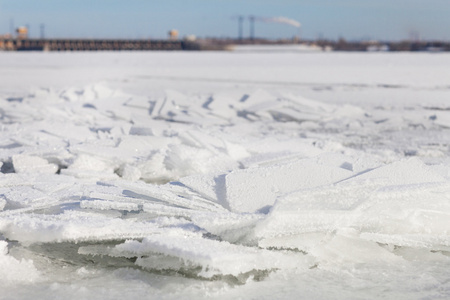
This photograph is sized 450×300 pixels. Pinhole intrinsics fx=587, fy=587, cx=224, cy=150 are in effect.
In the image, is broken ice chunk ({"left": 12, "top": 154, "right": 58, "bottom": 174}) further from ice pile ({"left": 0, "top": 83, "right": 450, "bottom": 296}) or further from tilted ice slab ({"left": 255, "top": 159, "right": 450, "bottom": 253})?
tilted ice slab ({"left": 255, "top": 159, "right": 450, "bottom": 253})

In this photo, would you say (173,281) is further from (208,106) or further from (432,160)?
(208,106)

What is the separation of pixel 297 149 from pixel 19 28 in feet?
353

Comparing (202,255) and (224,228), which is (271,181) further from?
(202,255)

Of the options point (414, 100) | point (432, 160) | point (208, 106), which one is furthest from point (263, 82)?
point (432, 160)

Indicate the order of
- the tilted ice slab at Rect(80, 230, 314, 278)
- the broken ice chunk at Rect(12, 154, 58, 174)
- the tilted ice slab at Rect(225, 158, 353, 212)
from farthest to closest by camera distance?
the broken ice chunk at Rect(12, 154, 58, 174), the tilted ice slab at Rect(225, 158, 353, 212), the tilted ice slab at Rect(80, 230, 314, 278)

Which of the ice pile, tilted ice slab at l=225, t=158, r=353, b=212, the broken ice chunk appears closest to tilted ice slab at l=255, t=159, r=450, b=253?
the ice pile

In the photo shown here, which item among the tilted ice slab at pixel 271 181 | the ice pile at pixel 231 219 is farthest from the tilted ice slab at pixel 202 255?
the tilted ice slab at pixel 271 181

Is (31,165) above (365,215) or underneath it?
underneath

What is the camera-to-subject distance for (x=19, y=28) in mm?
103250

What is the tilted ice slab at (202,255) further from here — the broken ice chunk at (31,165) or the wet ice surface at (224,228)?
the broken ice chunk at (31,165)

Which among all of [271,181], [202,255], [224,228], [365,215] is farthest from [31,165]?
[365,215]

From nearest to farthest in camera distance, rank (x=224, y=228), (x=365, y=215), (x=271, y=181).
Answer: (x=224, y=228) < (x=365, y=215) < (x=271, y=181)

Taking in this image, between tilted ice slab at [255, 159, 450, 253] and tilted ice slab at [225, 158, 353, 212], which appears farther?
tilted ice slab at [225, 158, 353, 212]

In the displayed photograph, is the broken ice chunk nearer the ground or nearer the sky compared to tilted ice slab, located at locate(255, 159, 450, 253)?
nearer the ground
